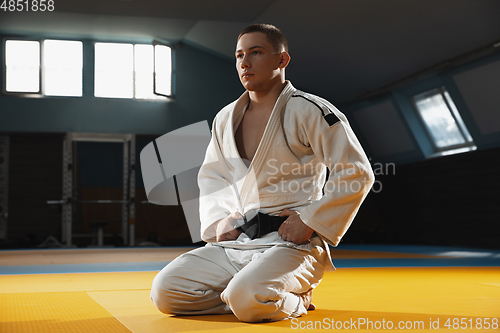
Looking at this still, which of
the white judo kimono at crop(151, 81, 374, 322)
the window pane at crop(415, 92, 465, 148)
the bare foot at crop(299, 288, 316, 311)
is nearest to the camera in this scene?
the white judo kimono at crop(151, 81, 374, 322)

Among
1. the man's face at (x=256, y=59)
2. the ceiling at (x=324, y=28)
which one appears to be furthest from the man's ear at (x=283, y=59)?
the ceiling at (x=324, y=28)

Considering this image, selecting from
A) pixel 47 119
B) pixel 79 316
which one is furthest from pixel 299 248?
pixel 47 119

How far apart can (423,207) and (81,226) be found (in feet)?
22.6

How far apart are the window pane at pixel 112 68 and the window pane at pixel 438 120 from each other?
5.41 meters

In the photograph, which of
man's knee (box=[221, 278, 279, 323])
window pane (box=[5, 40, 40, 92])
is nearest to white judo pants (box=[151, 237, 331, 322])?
man's knee (box=[221, 278, 279, 323])

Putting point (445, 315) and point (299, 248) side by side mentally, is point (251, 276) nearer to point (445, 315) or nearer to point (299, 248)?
point (299, 248)

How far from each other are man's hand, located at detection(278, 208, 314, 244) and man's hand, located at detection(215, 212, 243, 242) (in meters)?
0.22

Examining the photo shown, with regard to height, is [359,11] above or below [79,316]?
above

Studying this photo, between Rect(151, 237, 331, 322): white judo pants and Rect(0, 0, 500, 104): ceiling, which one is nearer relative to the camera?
Rect(151, 237, 331, 322): white judo pants

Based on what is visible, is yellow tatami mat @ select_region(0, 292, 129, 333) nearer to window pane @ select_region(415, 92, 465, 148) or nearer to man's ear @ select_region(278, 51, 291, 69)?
man's ear @ select_region(278, 51, 291, 69)

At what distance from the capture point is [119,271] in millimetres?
4656

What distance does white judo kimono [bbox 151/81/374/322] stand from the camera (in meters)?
2.03

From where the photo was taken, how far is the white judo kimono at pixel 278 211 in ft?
6.65

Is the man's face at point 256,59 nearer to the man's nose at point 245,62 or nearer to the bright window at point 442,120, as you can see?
the man's nose at point 245,62
